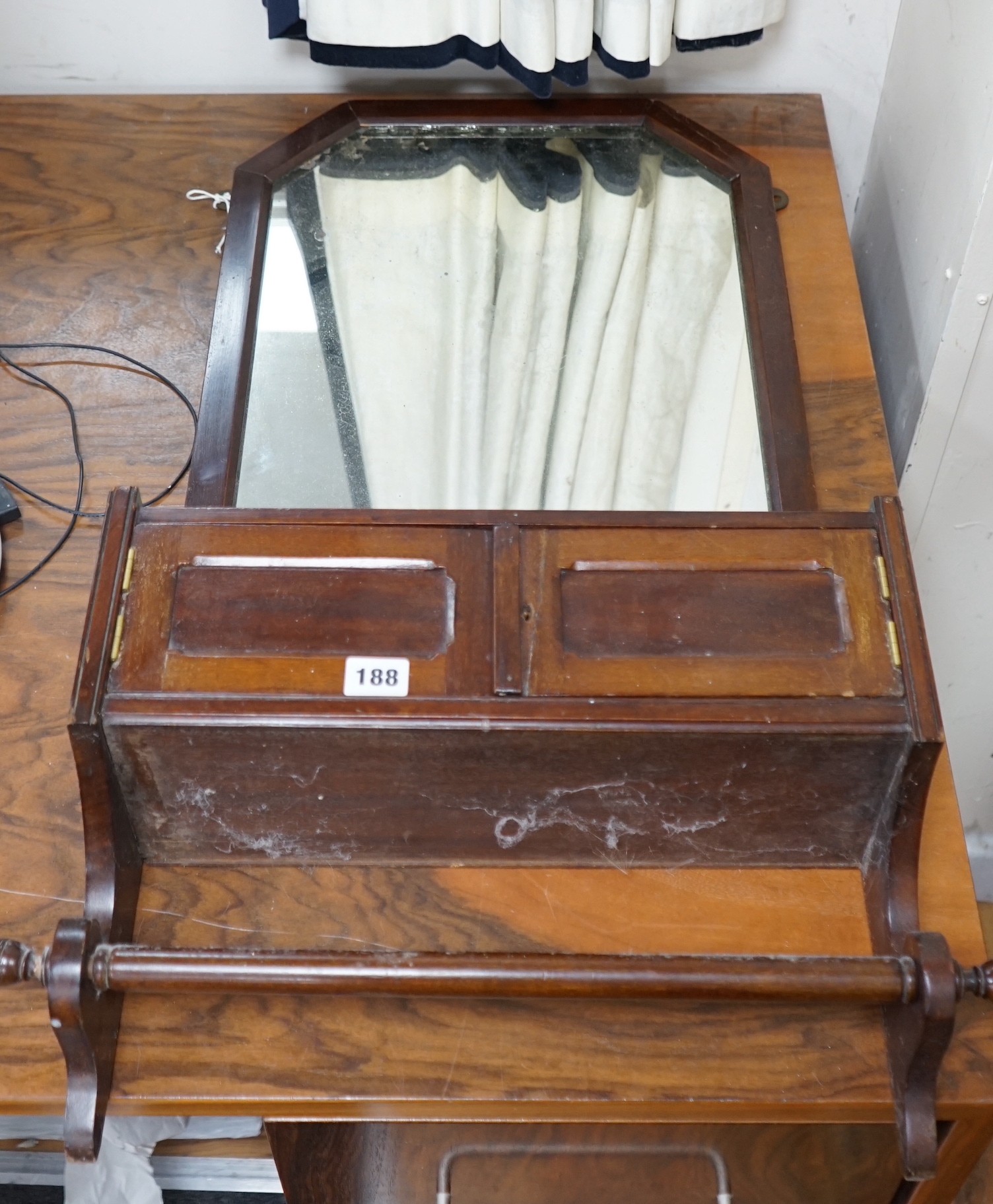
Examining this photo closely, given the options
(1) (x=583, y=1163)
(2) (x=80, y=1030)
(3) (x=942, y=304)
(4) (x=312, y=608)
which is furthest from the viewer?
(3) (x=942, y=304)

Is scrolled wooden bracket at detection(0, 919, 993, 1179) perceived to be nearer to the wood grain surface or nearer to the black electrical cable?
the wood grain surface

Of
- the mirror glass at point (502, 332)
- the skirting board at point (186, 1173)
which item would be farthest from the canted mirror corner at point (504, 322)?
the skirting board at point (186, 1173)

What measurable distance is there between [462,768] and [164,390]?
601mm

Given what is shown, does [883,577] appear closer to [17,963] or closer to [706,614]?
[706,614]

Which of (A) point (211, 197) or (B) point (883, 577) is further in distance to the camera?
(A) point (211, 197)

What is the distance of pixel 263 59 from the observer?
1.59 meters

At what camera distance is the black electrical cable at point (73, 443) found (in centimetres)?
120

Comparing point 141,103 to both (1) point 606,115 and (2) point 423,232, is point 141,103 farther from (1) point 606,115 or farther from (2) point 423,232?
(1) point 606,115

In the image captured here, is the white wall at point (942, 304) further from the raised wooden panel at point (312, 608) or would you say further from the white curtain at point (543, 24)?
the raised wooden panel at point (312, 608)

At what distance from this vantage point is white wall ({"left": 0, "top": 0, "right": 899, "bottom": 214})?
154 centimetres

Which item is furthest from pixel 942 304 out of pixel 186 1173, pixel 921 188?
pixel 186 1173

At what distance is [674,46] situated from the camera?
150cm

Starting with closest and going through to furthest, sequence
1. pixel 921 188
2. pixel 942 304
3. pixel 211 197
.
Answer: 1. pixel 942 304
2. pixel 921 188
3. pixel 211 197

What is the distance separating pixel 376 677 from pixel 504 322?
1.69 ft
